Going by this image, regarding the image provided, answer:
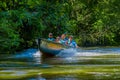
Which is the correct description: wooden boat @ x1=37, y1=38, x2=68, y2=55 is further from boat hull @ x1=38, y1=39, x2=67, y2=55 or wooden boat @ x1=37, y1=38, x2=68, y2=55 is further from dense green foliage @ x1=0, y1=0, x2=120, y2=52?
dense green foliage @ x1=0, y1=0, x2=120, y2=52

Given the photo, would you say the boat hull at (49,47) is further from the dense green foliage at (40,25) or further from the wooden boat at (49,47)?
the dense green foliage at (40,25)

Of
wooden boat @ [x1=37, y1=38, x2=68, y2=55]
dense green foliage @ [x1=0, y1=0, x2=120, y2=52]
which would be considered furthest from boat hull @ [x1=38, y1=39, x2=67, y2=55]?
dense green foliage @ [x1=0, y1=0, x2=120, y2=52]

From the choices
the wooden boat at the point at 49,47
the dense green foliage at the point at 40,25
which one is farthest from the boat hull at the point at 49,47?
the dense green foliage at the point at 40,25

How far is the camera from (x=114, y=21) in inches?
1993

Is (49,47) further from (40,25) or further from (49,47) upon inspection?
(40,25)

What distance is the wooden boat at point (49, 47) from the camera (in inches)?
941

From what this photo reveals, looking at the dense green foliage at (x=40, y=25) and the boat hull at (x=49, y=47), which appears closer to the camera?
the boat hull at (x=49, y=47)

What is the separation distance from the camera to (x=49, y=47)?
24.4m

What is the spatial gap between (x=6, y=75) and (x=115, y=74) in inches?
138

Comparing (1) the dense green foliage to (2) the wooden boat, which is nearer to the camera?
(2) the wooden boat

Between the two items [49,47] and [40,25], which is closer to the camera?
[49,47]

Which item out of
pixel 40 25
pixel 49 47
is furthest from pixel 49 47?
pixel 40 25

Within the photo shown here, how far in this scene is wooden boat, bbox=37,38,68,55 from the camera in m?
23.9

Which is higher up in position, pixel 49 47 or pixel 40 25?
pixel 40 25
